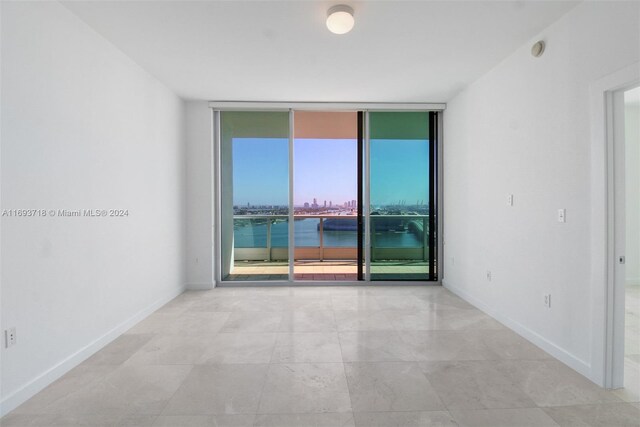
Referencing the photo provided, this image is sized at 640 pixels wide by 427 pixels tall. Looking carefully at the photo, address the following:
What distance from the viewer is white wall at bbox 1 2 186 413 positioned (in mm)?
2018

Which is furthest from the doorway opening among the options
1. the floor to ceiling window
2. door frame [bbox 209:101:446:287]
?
the floor to ceiling window

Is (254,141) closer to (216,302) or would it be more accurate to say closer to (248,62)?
(248,62)

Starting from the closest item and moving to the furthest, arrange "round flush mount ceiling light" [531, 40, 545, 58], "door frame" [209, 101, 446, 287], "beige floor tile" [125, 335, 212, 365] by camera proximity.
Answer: "beige floor tile" [125, 335, 212, 365], "round flush mount ceiling light" [531, 40, 545, 58], "door frame" [209, 101, 446, 287]

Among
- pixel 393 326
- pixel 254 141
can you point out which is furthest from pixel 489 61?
pixel 254 141

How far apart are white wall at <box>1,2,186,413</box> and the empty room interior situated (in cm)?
2

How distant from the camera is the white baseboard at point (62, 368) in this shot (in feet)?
6.50

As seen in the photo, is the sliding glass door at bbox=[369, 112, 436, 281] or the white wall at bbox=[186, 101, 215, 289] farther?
the sliding glass door at bbox=[369, 112, 436, 281]

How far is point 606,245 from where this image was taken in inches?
85.5

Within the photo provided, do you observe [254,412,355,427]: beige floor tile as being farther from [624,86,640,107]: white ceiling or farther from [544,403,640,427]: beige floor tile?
[624,86,640,107]: white ceiling

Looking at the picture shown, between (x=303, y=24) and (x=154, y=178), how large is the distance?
7.95 ft

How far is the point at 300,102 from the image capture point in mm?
4668

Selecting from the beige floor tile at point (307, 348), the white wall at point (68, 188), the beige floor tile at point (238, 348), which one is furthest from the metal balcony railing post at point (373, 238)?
the white wall at point (68, 188)

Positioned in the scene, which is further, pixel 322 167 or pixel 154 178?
pixel 322 167

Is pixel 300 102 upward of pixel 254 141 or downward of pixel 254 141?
upward
